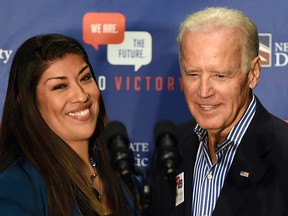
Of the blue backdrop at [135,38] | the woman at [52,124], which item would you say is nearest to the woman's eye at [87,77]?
the woman at [52,124]

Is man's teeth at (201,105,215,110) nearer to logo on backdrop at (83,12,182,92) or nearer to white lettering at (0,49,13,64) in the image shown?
logo on backdrop at (83,12,182,92)

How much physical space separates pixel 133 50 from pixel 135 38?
0.19 ft

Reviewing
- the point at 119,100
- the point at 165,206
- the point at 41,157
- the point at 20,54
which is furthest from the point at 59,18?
the point at 165,206

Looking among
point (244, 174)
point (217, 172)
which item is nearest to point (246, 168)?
point (244, 174)

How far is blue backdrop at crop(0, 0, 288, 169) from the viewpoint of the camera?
10.1 feet

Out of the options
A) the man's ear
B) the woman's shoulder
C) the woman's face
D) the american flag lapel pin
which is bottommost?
the woman's shoulder

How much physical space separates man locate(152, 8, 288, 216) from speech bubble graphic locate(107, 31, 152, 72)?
742 millimetres

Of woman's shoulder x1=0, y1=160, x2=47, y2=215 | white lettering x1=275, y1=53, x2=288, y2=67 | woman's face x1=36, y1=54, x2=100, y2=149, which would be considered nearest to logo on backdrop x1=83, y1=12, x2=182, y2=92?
white lettering x1=275, y1=53, x2=288, y2=67

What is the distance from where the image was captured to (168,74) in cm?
314

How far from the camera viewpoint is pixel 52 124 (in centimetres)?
250

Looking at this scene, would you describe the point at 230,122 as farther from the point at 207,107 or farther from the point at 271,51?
the point at 271,51

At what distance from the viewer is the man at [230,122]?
7.17 feet

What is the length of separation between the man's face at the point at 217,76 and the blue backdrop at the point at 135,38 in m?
0.77

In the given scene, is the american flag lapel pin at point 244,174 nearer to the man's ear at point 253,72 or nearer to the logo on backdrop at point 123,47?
the man's ear at point 253,72
